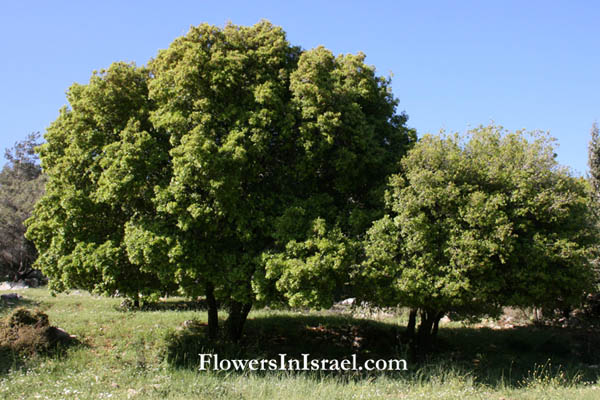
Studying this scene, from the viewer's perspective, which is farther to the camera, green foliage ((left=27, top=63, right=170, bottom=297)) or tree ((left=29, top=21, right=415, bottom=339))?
green foliage ((left=27, top=63, right=170, bottom=297))

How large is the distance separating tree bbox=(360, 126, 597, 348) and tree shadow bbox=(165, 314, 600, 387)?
8.54ft

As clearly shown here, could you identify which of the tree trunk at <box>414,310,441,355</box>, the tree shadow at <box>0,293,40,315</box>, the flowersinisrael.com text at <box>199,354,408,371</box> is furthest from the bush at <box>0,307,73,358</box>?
the tree trunk at <box>414,310,441,355</box>

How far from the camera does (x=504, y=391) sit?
9.60 metres

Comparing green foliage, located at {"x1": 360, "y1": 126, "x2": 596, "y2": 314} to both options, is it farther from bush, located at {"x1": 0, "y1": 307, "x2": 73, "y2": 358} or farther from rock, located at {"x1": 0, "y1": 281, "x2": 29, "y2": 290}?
rock, located at {"x1": 0, "y1": 281, "x2": 29, "y2": 290}

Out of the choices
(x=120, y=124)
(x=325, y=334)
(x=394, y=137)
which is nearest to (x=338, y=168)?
(x=394, y=137)

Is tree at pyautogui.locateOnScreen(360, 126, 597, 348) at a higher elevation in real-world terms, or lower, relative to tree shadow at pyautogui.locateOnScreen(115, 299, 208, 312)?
higher

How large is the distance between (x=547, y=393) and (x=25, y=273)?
39.5 metres

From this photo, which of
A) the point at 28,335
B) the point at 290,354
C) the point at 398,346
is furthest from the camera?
the point at 398,346

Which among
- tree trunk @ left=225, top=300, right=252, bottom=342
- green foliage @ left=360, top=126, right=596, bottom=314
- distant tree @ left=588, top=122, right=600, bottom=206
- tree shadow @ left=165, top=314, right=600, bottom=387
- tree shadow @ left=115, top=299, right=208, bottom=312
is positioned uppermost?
distant tree @ left=588, top=122, right=600, bottom=206

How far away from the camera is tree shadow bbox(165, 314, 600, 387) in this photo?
1291cm

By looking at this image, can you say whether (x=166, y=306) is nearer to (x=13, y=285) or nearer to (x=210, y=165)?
(x=210, y=165)

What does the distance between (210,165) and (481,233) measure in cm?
745

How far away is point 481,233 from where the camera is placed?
10859 millimetres

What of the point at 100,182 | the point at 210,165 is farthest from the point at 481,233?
the point at 100,182
